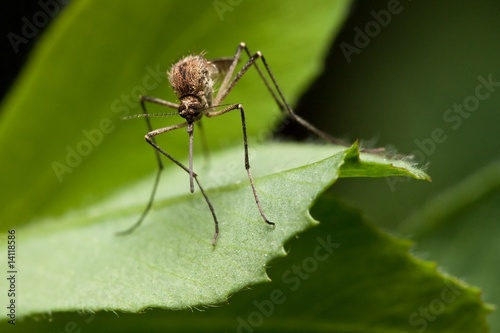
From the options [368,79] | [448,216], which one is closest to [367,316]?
[448,216]

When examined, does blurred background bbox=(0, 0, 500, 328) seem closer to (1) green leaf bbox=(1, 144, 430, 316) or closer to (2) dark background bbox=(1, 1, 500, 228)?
(2) dark background bbox=(1, 1, 500, 228)

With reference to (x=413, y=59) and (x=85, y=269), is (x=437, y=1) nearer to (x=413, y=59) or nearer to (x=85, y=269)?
(x=413, y=59)

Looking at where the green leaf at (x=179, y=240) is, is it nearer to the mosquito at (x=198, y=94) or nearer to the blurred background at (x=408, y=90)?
the mosquito at (x=198, y=94)

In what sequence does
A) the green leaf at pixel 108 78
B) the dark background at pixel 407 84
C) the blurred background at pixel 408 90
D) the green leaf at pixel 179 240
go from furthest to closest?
the dark background at pixel 407 84 < the blurred background at pixel 408 90 < the green leaf at pixel 108 78 < the green leaf at pixel 179 240

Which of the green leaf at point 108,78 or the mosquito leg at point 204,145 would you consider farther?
the mosquito leg at point 204,145

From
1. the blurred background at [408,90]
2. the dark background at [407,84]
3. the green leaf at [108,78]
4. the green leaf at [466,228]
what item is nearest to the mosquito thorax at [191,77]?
the green leaf at [108,78]

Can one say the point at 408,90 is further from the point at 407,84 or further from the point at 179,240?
the point at 179,240

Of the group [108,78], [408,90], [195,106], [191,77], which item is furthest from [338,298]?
[408,90]
